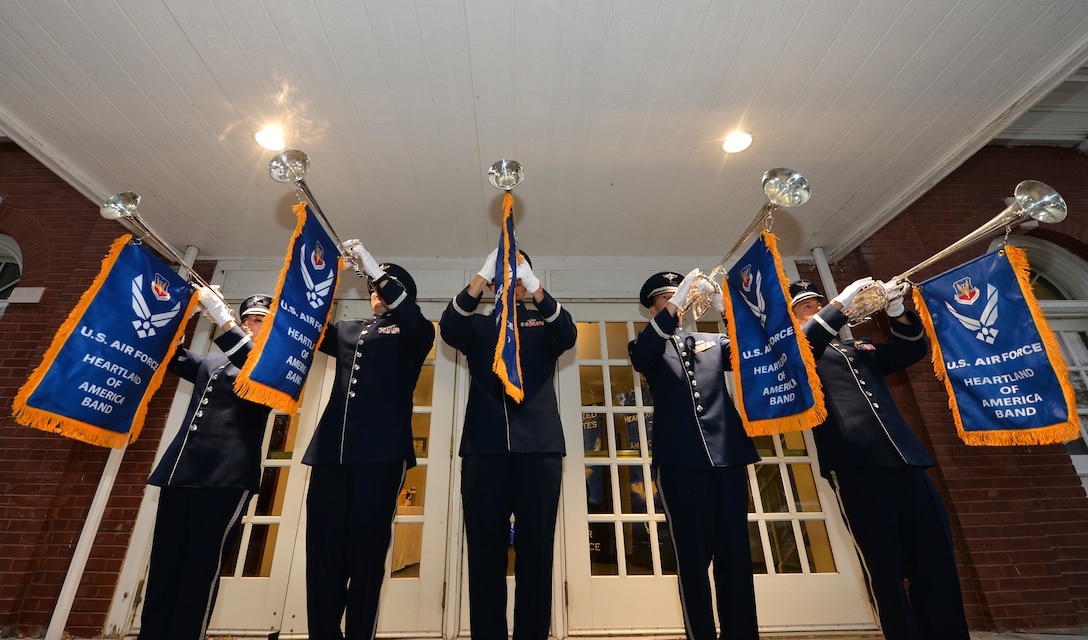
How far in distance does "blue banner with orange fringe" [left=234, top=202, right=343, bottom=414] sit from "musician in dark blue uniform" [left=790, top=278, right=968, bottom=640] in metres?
2.12

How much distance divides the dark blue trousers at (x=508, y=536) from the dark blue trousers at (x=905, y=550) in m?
1.33

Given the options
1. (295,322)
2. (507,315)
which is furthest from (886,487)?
(295,322)

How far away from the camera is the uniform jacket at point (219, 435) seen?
205 cm

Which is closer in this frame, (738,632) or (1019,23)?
(738,632)

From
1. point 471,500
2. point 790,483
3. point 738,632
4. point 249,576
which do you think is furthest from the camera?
point 790,483

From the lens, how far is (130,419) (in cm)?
215

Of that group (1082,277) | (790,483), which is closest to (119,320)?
(790,483)

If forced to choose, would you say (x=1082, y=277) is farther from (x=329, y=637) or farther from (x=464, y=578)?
(x=329, y=637)

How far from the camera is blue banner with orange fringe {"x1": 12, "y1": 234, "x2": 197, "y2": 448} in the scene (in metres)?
1.92

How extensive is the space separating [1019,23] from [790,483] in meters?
2.73

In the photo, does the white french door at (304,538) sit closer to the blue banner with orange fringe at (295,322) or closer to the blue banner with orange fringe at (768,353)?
the blue banner with orange fringe at (295,322)

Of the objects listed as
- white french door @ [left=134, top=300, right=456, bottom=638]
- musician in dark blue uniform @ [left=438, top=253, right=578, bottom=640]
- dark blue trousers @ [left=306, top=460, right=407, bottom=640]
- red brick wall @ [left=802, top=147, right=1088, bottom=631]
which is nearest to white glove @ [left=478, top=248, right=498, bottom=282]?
musician in dark blue uniform @ [left=438, top=253, right=578, bottom=640]

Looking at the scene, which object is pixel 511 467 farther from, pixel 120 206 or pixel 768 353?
pixel 120 206

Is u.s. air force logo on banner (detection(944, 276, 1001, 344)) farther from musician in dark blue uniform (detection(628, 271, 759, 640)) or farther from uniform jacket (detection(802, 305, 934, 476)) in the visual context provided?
musician in dark blue uniform (detection(628, 271, 759, 640))
